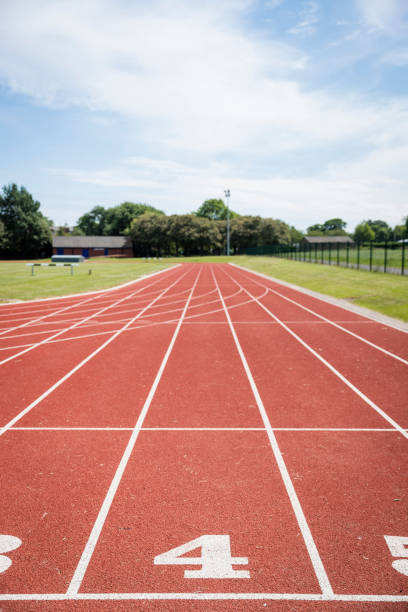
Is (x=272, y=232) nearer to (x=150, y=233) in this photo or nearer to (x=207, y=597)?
(x=150, y=233)

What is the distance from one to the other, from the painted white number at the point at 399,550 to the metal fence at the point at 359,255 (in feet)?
67.9

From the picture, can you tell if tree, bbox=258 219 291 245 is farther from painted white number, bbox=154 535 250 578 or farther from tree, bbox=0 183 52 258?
painted white number, bbox=154 535 250 578

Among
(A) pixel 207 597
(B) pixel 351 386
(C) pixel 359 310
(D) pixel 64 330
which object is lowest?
(A) pixel 207 597

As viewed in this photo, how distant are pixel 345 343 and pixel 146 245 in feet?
261

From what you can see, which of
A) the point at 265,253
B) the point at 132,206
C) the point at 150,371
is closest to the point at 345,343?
the point at 150,371

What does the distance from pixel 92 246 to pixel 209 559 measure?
8755cm

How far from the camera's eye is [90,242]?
86500 millimetres

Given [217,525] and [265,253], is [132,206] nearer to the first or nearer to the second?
[265,253]

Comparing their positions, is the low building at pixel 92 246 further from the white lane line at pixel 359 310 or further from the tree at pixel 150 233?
the white lane line at pixel 359 310

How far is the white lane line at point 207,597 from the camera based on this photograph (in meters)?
2.56

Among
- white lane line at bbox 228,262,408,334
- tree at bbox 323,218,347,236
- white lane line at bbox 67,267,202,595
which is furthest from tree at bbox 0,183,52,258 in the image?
tree at bbox 323,218,347,236

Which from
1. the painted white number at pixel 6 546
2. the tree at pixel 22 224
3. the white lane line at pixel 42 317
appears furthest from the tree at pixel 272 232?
the painted white number at pixel 6 546

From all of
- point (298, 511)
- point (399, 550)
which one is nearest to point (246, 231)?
point (298, 511)

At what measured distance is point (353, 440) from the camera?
15.2ft
